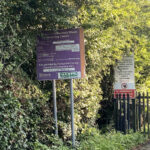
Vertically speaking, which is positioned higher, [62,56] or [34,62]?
[62,56]

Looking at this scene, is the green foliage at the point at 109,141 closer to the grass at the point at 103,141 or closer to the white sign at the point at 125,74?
the grass at the point at 103,141

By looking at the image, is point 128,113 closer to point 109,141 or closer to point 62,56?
point 109,141

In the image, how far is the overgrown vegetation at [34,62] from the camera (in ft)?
15.8

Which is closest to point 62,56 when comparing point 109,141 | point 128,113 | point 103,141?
point 103,141

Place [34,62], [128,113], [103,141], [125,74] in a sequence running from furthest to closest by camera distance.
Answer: [125,74] < [128,113] < [103,141] < [34,62]

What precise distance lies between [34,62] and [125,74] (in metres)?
4.08

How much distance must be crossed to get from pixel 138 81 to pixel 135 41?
199 centimetres

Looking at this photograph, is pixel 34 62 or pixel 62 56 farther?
pixel 34 62

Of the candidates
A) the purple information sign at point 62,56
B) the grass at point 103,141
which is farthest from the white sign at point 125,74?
the purple information sign at point 62,56

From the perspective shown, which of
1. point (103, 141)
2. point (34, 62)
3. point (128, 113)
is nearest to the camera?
point (34, 62)

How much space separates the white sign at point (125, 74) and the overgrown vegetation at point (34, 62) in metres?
0.65

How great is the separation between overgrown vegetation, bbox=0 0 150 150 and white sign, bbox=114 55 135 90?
0.65 m

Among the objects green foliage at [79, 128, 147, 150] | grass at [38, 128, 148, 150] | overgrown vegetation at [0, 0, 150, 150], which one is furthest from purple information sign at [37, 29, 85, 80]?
Answer: green foliage at [79, 128, 147, 150]

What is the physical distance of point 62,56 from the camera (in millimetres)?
5875
